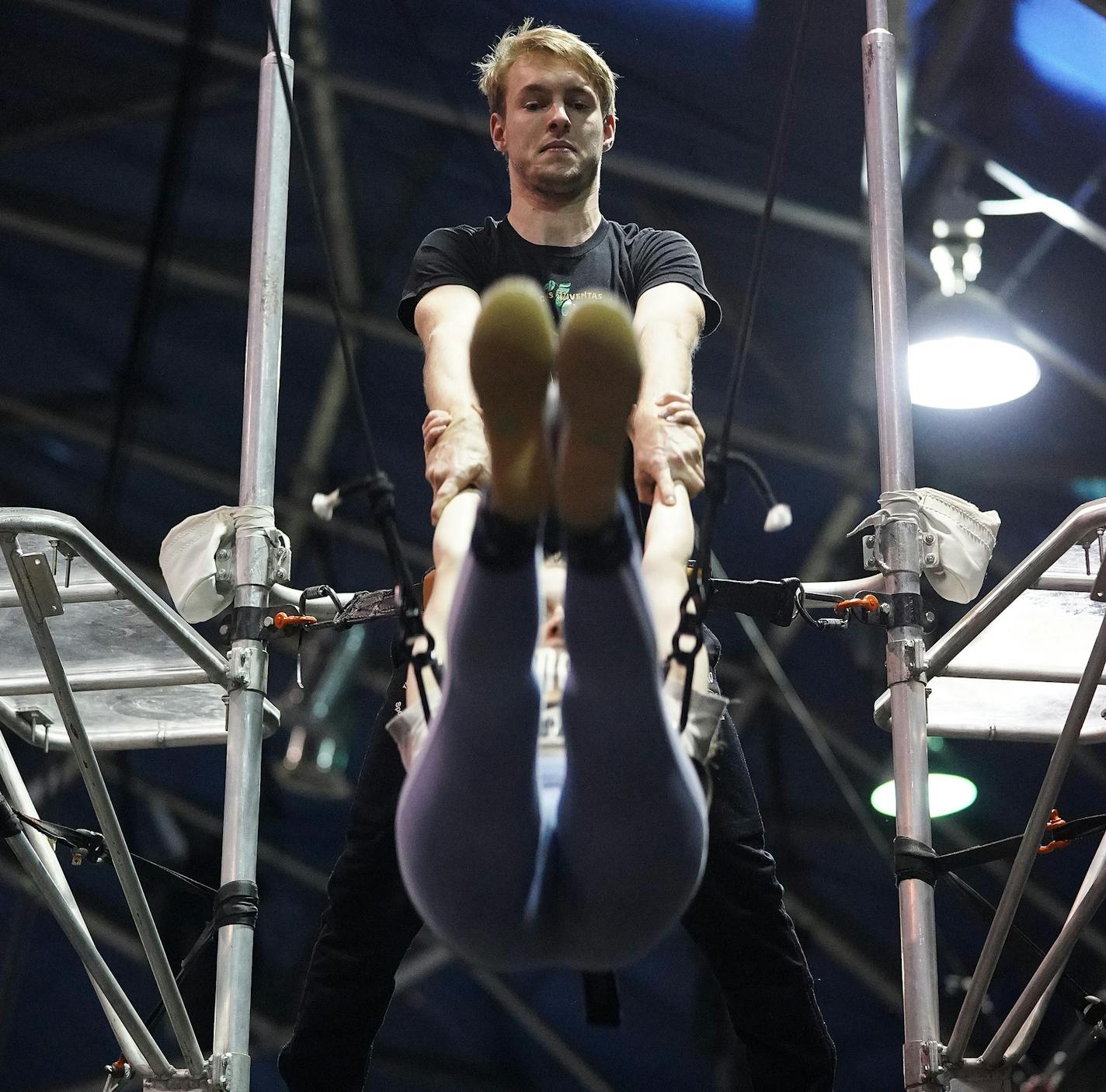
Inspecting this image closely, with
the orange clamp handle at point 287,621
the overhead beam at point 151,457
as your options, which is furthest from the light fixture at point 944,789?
the orange clamp handle at point 287,621

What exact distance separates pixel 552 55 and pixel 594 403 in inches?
51.6

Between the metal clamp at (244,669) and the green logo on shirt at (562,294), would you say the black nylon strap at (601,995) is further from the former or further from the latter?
the metal clamp at (244,669)

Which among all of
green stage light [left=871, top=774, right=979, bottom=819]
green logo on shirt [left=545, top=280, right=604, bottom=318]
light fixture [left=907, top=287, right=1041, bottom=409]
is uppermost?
light fixture [left=907, top=287, right=1041, bottom=409]

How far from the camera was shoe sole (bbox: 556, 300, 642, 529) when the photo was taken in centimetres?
183

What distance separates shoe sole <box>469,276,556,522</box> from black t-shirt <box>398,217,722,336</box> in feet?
3.24

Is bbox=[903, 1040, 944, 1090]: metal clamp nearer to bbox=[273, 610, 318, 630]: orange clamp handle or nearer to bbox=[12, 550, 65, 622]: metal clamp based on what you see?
bbox=[273, 610, 318, 630]: orange clamp handle

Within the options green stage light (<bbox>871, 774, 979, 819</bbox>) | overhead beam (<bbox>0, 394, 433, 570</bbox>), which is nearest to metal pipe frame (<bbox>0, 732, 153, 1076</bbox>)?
overhead beam (<bbox>0, 394, 433, 570</bbox>)

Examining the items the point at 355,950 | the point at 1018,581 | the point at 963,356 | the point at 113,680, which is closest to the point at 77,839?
the point at 113,680

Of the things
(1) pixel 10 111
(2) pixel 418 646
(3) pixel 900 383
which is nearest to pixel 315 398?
(1) pixel 10 111

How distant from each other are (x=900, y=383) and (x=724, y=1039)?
5772mm

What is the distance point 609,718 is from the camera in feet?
6.62

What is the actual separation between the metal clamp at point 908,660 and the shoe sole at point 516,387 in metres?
1.70

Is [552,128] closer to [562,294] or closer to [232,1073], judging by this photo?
[562,294]

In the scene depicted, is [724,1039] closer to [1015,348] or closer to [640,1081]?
[640,1081]
